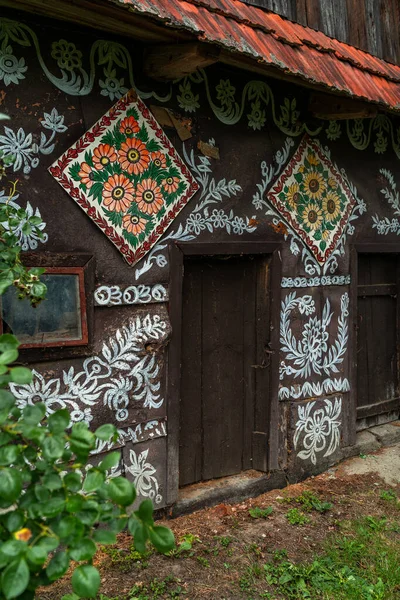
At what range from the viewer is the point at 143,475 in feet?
11.7

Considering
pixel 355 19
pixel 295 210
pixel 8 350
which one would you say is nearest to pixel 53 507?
pixel 8 350

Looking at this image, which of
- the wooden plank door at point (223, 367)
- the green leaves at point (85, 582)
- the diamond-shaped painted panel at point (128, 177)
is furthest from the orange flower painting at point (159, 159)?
the green leaves at point (85, 582)

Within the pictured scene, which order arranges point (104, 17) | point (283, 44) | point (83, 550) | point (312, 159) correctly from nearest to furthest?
point (83, 550) < point (104, 17) < point (283, 44) < point (312, 159)

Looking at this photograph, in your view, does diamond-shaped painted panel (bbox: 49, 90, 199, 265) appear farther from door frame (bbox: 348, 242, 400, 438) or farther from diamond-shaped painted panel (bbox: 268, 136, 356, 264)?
door frame (bbox: 348, 242, 400, 438)

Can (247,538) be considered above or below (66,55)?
below

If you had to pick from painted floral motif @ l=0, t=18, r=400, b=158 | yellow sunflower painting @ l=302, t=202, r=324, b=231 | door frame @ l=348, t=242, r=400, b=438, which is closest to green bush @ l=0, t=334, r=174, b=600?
painted floral motif @ l=0, t=18, r=400, b=158

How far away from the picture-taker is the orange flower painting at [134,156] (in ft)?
11.0

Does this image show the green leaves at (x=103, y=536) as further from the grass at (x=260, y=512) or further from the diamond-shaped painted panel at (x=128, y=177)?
the grass at (x=260, y=512)

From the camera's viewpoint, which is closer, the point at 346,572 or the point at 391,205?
the point at 346,572

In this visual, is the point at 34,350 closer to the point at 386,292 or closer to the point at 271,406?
the point at 271,406

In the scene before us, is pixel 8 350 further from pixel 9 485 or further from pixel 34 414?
pixel 9 485

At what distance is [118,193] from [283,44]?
1411mm

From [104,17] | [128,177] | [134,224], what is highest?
[104,17]

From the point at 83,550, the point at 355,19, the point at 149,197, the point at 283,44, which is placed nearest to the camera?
the point at 83,550
